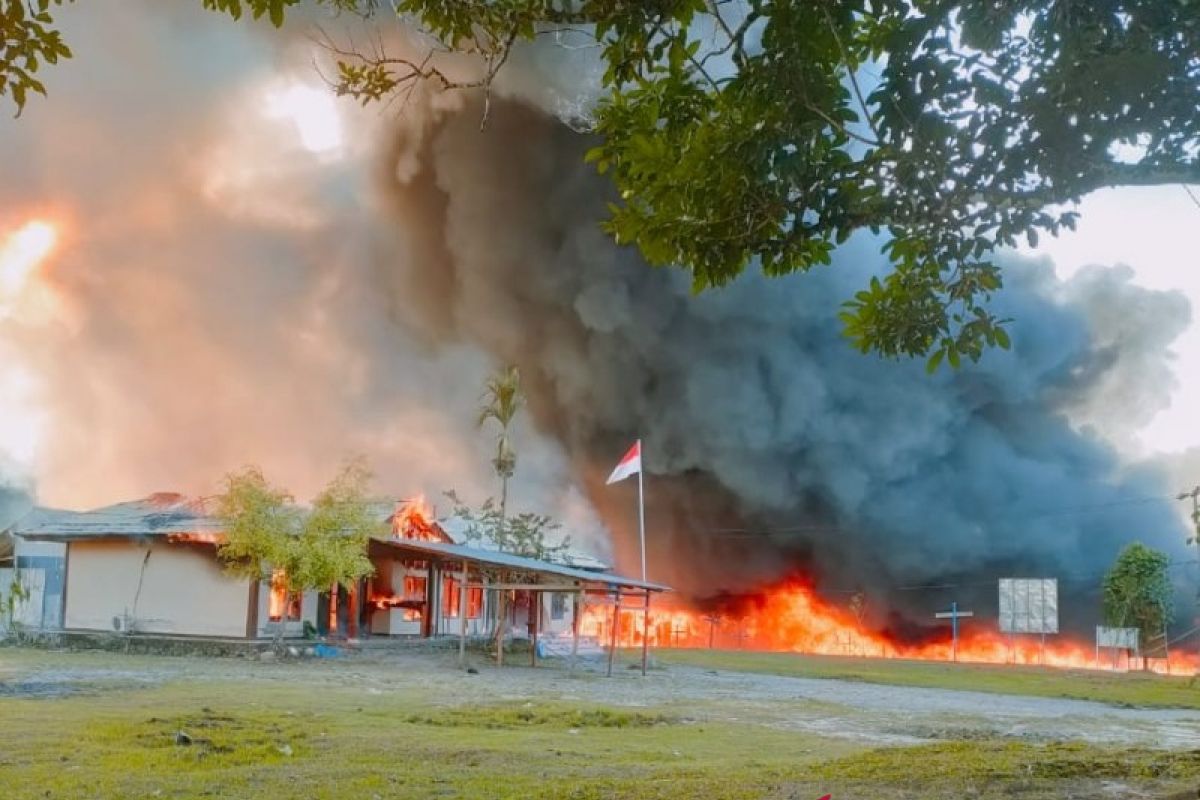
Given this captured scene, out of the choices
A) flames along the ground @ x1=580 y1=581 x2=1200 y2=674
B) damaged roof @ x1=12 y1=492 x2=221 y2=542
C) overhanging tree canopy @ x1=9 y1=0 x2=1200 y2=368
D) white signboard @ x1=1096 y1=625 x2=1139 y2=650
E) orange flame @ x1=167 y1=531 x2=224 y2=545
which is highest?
overhanging tree canopy @ x1=9 y1=0 x2=1200 y2=368

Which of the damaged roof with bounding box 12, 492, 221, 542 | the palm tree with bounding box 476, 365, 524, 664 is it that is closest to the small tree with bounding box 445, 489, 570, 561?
the palm tree with bounding box 476, 365, 524, 664

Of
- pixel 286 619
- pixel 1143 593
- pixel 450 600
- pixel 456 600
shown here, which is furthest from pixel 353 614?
pixel 1143 593

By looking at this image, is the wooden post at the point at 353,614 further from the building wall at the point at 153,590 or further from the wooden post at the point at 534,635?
the wooden post at the point at 534,635

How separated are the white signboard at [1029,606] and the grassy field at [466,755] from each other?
27965mm

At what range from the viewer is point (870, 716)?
62.1ft

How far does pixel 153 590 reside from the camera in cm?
3234

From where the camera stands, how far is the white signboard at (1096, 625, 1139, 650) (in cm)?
4038

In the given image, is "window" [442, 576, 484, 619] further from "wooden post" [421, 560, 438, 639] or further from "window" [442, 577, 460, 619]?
"wooden post" [421, 560, 438, 639]

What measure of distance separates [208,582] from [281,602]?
2.35 meters

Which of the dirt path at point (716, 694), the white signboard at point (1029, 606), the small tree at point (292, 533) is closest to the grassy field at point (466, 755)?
the dirt path at point (716, 694)

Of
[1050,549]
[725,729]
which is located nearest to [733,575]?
[1050,549]

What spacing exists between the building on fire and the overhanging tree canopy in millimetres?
21344

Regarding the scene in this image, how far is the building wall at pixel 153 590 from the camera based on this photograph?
31.6 meters

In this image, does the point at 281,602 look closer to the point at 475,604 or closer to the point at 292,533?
the point at 292,533
